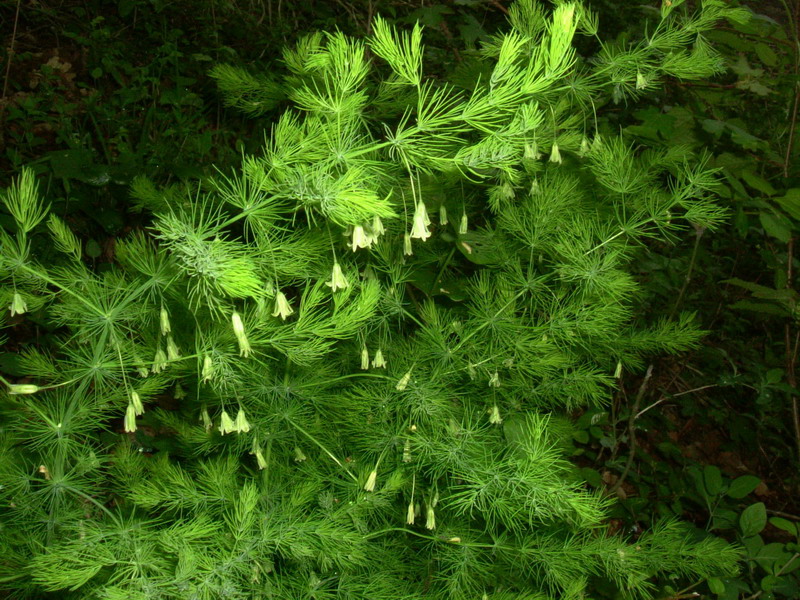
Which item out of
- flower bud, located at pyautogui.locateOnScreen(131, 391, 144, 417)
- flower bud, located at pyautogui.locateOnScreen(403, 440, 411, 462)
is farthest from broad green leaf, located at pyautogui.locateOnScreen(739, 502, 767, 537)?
flower bud, located at pyautogui.locateOnScreen(131, 391, 144, 417)

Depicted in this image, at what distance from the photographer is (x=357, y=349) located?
178 centimetres

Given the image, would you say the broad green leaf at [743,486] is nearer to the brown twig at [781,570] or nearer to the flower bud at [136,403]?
the brown twig at [781,570]

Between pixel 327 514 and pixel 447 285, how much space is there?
0.82 metres

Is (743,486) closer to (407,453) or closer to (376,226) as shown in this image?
(407,453)

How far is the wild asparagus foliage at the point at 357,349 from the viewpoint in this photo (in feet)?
3.86

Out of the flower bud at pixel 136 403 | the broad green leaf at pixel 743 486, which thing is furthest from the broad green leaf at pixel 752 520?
the flower bud at pixel 136 403

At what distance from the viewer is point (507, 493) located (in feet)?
4.96

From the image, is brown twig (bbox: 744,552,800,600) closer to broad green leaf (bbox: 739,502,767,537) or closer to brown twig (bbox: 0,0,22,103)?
broad green leaf (bbox: 739,502,767,537)

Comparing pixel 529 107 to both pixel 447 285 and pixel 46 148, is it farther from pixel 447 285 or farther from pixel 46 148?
pixel 46 148

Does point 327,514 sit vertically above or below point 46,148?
above

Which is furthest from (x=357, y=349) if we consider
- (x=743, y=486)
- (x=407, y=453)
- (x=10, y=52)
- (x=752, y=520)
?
(x=10, y=52)

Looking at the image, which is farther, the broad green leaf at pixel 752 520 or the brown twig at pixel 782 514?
the brown twig at pixel 782 514

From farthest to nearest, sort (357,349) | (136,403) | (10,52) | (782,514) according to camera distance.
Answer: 1. (10,52)
2. (782,514)
3. (357,349)
4. (136,403)

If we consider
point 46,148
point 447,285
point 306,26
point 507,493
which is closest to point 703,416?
point 447,285
